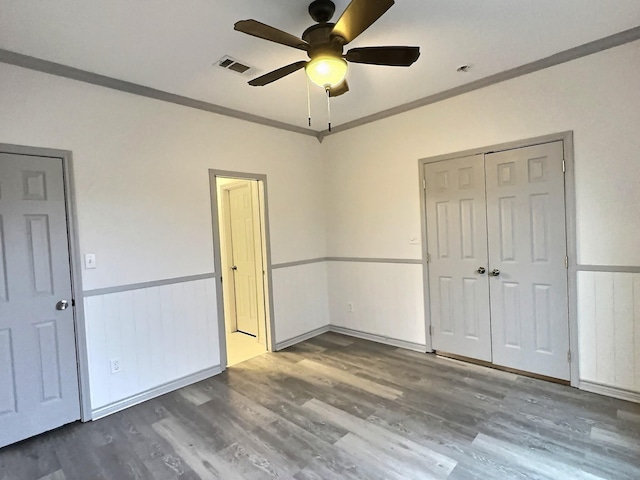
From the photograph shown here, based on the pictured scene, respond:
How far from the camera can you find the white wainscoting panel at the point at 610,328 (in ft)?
8.60

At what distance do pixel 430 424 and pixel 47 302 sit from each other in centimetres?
291

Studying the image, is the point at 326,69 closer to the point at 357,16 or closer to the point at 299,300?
the point at 357,16

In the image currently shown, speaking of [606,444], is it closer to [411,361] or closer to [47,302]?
[411,361]

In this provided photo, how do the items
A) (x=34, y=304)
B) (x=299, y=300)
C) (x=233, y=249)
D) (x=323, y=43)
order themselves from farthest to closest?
1. (x=233, y=249)
2. (x=299, y=300)
3. (x=34, y=304)
4. (x=323, y=43)

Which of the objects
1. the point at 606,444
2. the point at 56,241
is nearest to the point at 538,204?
the point at 606,444

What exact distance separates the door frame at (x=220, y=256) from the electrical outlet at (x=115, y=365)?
93cm

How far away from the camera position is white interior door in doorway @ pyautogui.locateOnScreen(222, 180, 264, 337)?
13.8ft

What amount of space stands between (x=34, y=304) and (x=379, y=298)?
3.28 metres

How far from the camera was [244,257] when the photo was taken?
4.64 m

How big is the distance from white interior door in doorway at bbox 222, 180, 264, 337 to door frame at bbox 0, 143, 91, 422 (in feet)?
6.02

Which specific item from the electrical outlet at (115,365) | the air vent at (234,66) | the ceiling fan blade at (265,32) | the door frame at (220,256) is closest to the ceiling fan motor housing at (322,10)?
the ceiling fan blade at (265,32)

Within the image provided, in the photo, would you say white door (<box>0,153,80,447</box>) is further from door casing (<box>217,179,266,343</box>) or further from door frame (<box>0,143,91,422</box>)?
door casing (<box>217,179,266,343</box>)

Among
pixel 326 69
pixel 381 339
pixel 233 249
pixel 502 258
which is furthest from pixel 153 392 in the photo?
pixel 502 258

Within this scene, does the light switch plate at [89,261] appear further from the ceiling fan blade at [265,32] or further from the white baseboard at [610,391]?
the white baseboard at [610,391]
